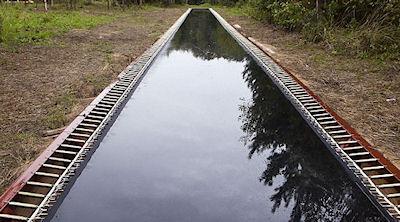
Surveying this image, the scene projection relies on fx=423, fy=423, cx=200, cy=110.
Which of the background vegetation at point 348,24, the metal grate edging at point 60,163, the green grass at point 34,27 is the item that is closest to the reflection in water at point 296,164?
the metal grate edging at point 60,163

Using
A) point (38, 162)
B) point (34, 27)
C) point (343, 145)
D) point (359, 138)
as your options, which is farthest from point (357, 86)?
point (34, 27)

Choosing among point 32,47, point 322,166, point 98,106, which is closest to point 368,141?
point 322,166

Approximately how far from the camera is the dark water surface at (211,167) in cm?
328

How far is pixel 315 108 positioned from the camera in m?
5.64

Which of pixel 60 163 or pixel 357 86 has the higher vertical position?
pixel 357 86

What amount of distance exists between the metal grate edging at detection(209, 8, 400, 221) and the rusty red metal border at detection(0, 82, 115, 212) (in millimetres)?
2768

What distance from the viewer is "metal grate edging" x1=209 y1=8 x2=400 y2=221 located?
3.38 meters

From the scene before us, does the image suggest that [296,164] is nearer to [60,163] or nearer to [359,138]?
[359,138]

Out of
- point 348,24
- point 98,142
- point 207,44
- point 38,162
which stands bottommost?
point 207,44

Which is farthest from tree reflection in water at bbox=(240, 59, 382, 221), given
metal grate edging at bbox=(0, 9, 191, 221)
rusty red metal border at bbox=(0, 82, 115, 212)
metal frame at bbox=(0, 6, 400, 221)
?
rusty red metal border at bbox=(0, 82, 115, 212)

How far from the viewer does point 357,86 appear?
675 cm

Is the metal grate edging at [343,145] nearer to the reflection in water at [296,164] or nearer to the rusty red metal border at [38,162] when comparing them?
the reflection in water at [296,164]

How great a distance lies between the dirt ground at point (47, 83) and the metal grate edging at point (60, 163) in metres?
0.14

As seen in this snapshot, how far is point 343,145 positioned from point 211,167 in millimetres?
1457
